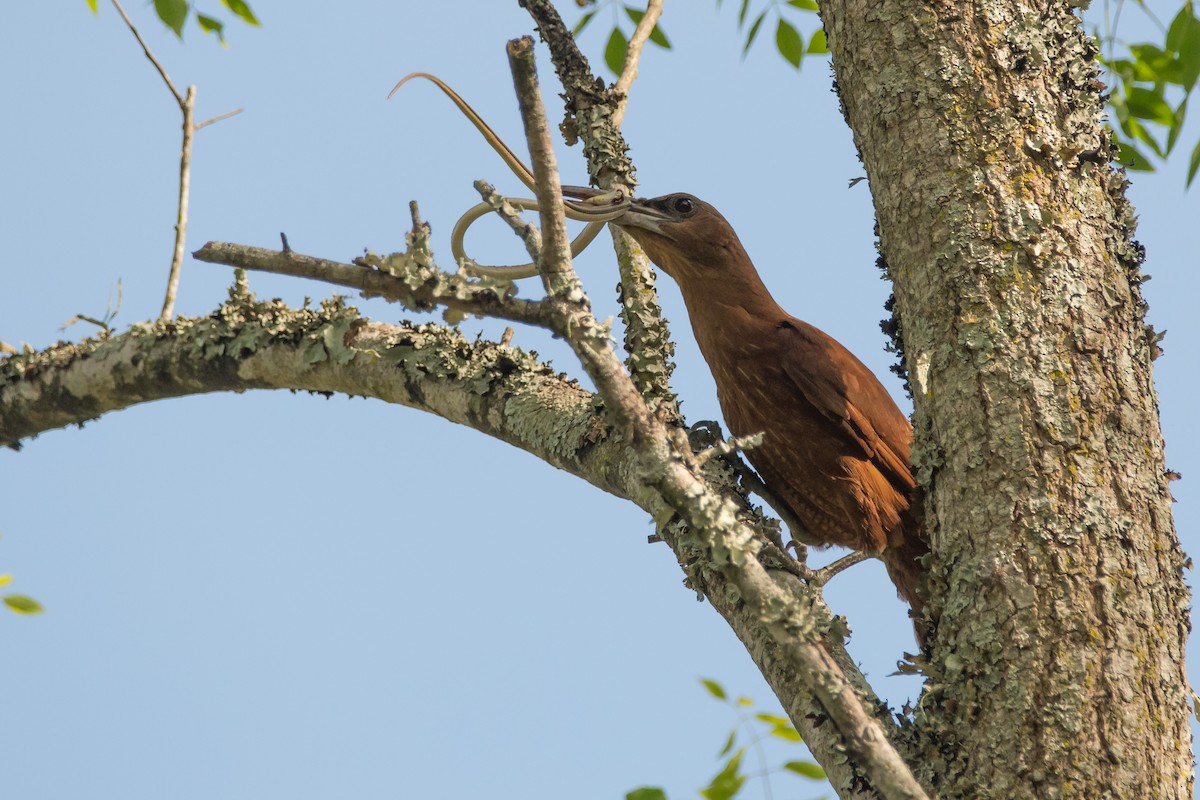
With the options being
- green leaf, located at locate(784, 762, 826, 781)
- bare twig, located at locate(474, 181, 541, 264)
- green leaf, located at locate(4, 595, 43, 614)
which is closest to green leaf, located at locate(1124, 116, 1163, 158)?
green leaf, located at locate(784, 762, 826, 781)

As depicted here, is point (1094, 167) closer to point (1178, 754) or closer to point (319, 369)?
point (1178, 754)

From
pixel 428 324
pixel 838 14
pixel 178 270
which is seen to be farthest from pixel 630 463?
pixel 178 270

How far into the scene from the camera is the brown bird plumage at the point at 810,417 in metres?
3.28

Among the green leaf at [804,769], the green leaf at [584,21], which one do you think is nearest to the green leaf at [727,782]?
the green leaf at [804,769]

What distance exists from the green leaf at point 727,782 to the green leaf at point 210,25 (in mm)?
2665

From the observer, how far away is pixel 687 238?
12.2 feet

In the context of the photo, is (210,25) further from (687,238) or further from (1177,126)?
(1177,126)

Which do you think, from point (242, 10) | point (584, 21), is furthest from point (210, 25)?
point (584, 21)

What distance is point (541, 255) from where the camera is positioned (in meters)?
1.75

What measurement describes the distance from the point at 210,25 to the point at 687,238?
5.50 ft

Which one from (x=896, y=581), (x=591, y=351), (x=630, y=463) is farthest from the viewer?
(x=896, y=581)

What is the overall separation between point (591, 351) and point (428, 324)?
44.4 inches

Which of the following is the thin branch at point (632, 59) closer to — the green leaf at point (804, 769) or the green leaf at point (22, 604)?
the green leaf at point (804, 769)

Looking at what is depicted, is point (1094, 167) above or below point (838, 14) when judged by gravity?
below
